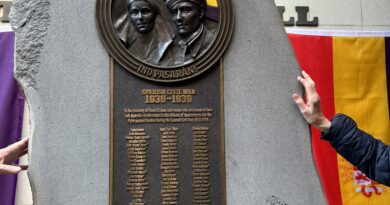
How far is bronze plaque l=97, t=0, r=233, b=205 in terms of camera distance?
2.71m

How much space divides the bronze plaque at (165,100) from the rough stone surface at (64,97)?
82 millimetres

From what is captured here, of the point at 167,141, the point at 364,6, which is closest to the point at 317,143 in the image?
the point at 364,6

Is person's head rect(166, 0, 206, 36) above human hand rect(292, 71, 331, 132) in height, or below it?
above

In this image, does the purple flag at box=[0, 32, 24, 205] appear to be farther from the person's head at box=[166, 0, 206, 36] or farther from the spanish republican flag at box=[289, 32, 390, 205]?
the spanish republican flag at box=[289, 32, 390, 205]

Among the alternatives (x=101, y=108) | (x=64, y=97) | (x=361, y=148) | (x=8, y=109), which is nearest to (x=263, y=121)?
(x=361, y=148)

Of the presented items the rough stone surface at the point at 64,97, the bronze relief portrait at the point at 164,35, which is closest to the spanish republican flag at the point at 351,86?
the bronze relief portrait at the point at 164,35

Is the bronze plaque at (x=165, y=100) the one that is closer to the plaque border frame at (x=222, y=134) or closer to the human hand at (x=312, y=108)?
the plaque border frame at (x=222, y=134)

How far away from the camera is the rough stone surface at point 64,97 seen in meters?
2.60

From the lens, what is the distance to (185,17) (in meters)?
2.82

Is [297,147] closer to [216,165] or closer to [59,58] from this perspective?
[216,165]

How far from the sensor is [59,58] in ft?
8.79

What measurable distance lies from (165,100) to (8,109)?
2961 mm

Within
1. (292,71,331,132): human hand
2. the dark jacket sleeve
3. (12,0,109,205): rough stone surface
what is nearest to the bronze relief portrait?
(12,0,109,205): rough stone surface

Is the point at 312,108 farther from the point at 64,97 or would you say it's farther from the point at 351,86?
the point at 351,86
